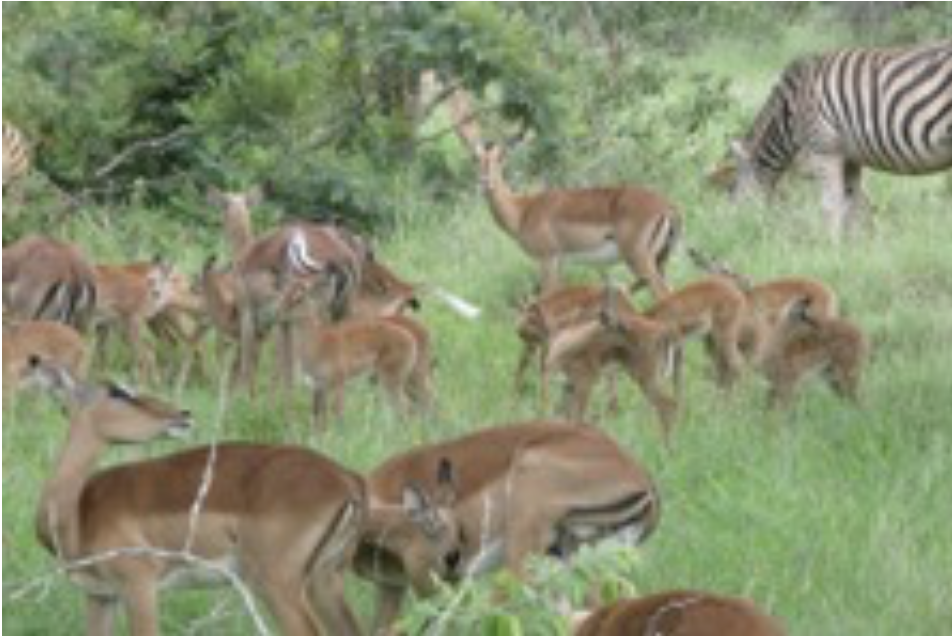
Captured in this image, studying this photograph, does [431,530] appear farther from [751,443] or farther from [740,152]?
[740,152]

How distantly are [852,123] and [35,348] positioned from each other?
251 inches

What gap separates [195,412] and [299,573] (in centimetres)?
278

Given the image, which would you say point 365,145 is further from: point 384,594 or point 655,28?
point 384,594

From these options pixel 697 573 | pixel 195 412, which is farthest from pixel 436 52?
pixel 697 573

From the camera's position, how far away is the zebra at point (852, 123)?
493 inches

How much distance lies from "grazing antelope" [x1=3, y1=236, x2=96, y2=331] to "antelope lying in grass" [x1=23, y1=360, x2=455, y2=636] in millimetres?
2938

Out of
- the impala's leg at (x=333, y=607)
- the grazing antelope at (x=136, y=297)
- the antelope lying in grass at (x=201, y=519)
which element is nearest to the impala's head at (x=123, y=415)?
the antelope lying in grass at (x=201, y=519)

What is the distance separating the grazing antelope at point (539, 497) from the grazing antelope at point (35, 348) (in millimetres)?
2250

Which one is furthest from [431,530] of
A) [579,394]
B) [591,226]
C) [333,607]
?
[591,226]

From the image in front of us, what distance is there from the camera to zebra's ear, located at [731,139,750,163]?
13.1 m

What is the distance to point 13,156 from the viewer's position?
11.3m

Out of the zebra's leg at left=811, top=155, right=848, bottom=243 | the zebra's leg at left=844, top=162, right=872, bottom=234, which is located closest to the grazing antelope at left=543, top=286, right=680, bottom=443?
the zebra's leg at left=811, top=155, right=848, bottom=243

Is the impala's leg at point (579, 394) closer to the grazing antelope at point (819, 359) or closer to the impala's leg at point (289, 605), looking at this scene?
the grazing antelope at point (819, 359)

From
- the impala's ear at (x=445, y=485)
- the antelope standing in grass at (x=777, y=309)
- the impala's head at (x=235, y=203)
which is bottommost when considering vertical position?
the antelope standing in grass at (x=777, y=309)
